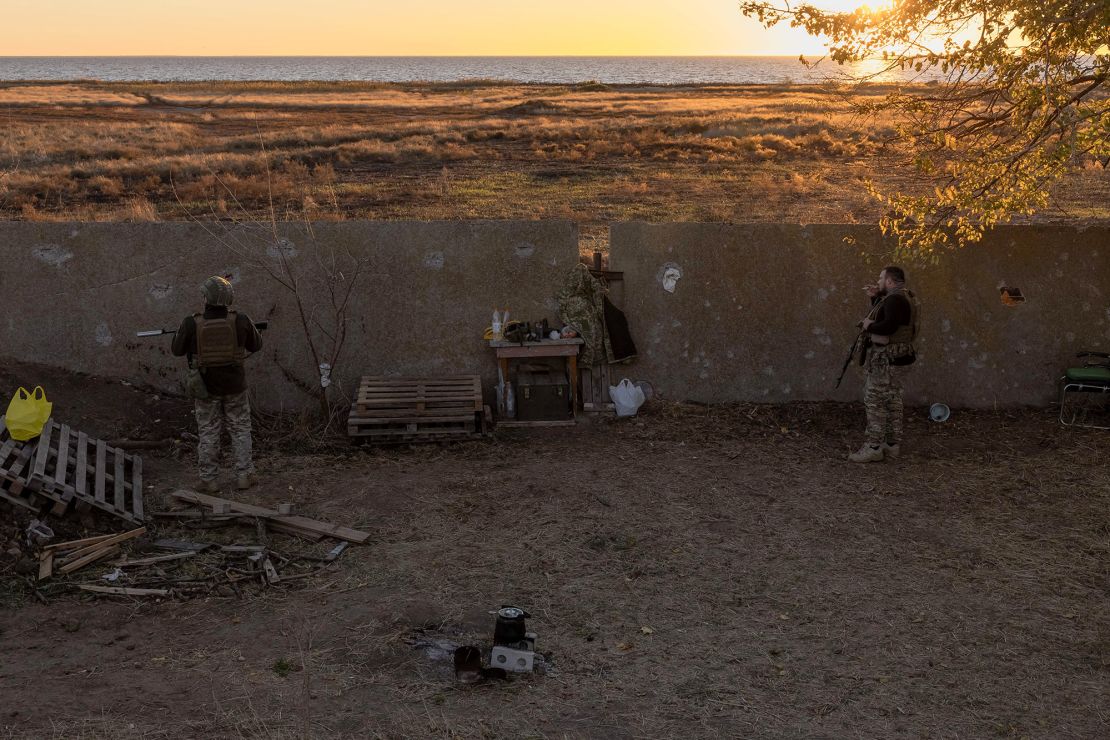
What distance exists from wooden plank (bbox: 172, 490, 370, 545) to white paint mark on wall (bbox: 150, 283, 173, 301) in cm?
300

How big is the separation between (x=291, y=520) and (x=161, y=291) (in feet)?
12.9

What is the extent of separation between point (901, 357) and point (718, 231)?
270 centimetres

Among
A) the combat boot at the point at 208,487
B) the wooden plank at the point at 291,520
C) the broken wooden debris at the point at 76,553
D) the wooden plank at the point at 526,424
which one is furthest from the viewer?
the wooden plank at the point at 526,424

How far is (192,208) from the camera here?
1891 cm

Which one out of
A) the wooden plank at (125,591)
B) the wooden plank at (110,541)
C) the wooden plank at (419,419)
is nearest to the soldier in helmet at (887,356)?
the wooden plank at (419,419)

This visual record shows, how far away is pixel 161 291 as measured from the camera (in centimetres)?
1021

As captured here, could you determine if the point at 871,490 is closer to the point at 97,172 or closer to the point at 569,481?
the point at 569,481

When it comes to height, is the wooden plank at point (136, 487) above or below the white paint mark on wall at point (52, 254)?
below

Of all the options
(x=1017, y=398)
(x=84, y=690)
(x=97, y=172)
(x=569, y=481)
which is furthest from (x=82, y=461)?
(x=97, y=172)

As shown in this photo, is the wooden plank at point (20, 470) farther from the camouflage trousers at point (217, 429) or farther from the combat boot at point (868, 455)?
the combat boot at point (868, 455)

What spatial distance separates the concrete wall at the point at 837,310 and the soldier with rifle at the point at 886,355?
61.2 inches

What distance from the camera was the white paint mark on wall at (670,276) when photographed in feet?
35.1

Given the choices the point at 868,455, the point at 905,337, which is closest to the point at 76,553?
the point at 868,455

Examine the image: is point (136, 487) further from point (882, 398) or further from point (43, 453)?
point (882, 398)
